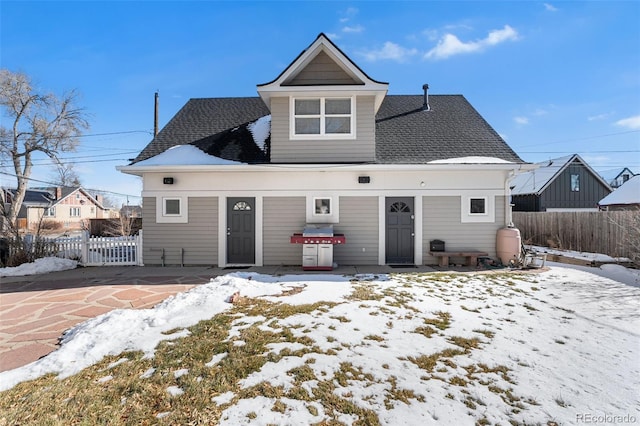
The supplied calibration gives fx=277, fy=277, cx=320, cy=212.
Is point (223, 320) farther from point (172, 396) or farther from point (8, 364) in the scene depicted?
point (8, 364)

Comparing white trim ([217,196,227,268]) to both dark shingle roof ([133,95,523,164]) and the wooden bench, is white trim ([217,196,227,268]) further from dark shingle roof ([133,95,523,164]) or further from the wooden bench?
the wooden bench

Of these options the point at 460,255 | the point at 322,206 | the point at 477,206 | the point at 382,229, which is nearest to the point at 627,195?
the point at 477,206

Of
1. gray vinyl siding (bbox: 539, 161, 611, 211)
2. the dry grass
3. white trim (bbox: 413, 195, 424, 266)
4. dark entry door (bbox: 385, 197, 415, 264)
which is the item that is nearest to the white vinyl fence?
the dry grass

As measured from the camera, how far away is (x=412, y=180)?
867cm

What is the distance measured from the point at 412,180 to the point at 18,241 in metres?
12.2

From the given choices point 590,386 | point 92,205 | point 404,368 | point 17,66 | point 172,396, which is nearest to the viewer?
point 172,396

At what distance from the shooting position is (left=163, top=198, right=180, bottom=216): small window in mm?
8773

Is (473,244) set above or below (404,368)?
above

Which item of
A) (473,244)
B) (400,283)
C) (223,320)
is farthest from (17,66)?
(473,244)

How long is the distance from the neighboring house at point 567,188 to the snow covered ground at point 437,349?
17088mm

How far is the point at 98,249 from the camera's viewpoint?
28.9 ft

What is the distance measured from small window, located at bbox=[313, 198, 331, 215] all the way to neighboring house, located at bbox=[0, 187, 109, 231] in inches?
1453

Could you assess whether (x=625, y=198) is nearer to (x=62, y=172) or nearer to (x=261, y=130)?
(x=261, y=130)

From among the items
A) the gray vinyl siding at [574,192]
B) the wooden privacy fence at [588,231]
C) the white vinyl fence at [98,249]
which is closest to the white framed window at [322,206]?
the white vinyl fence at [98,249]
